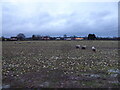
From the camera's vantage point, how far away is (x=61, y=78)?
492 cm

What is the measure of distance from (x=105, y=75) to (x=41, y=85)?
9.74 ft

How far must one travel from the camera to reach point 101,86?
4.12 metres

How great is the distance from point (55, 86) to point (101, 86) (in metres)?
1.67

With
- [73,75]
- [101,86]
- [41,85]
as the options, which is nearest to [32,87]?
[41,85]

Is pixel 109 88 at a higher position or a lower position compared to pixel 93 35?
lower

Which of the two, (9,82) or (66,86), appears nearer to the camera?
(66,86)

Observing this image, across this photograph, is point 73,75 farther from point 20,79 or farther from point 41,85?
point 20,79

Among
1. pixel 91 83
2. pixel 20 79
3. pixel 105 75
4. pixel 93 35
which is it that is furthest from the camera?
pixel 93 35

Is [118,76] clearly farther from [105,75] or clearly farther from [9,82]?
[9,82]

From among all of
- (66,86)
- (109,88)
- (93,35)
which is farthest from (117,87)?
(93,35)

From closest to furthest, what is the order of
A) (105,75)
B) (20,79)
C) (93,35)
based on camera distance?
(20,79) < (105,75) < (93,35)

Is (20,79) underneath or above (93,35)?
underneath

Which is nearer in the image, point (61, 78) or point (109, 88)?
point (109, 88)

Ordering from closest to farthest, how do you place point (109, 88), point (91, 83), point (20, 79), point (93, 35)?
1. point (109, 88)
2. point (91, 83)
3. point (20, 79)
4. point (93, 35)
